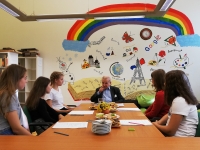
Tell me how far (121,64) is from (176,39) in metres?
1.38

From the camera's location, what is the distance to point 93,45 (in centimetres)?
528

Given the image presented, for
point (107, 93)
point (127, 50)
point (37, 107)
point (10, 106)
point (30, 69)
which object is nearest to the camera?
point (10, 106)

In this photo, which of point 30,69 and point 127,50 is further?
point 30,69

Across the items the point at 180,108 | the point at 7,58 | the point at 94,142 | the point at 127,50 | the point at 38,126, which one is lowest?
the point at 38,126

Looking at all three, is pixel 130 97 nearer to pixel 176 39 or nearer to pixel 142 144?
pixel 176 39

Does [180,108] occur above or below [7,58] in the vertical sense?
below

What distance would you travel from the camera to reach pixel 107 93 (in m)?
4.38

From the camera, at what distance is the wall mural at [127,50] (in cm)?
514

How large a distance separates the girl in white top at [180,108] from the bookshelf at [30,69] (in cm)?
370

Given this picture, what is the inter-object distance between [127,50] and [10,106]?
376cm

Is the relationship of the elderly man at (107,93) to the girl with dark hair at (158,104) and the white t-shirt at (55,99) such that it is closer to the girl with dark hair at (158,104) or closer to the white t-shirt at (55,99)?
the white t-shirt at (55,99)

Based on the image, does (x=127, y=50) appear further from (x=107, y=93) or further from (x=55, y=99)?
(x=55, y=99)

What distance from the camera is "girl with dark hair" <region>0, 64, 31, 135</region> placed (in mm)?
1800

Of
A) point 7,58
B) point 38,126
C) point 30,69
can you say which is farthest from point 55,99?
point 30,69
